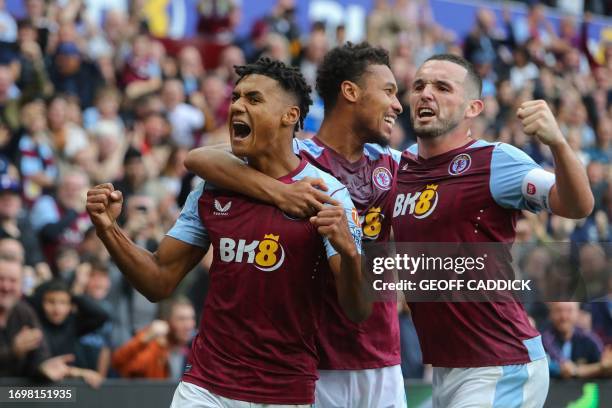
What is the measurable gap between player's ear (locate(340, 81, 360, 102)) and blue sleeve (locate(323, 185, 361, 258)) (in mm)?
891

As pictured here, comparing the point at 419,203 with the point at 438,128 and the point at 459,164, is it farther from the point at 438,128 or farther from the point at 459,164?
the point at 438,128

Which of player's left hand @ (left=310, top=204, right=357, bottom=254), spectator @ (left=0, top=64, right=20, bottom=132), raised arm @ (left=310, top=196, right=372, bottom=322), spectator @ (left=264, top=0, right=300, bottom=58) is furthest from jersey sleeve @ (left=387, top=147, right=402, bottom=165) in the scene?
spectator @ (left=264, top=0, right=300, bottom=58)

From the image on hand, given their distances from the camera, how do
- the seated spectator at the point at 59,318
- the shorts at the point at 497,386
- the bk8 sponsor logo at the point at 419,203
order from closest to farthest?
1. the shorts at the point at 497,386
2. the bk8 sponsor logo at the point at 419,203
3. the seated spectator at the point at 59,318

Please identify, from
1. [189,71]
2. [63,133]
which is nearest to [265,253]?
[63,133]

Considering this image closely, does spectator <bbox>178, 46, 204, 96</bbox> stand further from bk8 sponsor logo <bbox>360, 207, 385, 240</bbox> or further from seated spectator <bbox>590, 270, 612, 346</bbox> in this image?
bk8 sponsor logo <bbox>360, 207, 385, 240</bbox>

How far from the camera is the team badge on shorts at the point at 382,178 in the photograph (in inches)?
240

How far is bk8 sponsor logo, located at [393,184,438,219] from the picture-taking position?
18.9ft

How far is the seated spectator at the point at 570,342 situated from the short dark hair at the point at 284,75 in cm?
400

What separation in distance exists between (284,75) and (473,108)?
106 cm

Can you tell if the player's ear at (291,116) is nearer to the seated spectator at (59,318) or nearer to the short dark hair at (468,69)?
the short dark hair at (468,69)

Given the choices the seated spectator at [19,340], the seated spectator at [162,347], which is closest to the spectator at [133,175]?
the seated spectator at [162,347]

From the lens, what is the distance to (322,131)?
6.27m

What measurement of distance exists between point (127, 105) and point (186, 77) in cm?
125

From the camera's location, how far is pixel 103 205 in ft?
17.2
